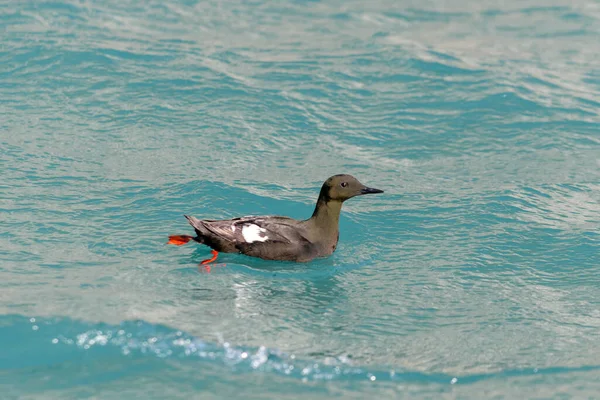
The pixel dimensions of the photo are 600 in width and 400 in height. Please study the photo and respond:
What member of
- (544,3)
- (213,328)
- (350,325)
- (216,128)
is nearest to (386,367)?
(350,325)

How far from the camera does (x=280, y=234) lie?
399 inches

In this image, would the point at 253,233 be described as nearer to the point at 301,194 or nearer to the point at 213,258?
the point at 213,258

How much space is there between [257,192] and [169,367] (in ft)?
15.2

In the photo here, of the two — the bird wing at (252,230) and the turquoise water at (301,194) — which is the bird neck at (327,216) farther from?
the turquoise water at (301,194)

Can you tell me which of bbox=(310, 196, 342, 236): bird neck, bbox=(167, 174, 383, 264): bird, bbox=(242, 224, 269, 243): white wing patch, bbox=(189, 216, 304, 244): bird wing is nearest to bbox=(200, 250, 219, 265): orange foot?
bbox=(167, 174, 383, 264): bird

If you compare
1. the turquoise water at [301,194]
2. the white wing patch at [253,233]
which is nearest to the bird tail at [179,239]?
the turquoise water at [301,194]

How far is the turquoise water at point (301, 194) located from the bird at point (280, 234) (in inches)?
7.0

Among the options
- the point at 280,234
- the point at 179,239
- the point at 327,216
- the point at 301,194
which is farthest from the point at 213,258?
the point at 301,194

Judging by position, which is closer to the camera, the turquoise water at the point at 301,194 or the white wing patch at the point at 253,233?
the turquoise water at the point at 301,194

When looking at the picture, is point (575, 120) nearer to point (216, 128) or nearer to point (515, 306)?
point (216, 128)

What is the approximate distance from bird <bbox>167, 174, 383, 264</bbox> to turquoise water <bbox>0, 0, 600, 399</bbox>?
0.59 ft

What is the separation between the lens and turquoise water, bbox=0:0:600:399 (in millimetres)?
7984

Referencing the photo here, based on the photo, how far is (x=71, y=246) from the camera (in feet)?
33.0

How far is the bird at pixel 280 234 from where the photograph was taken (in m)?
10.0
